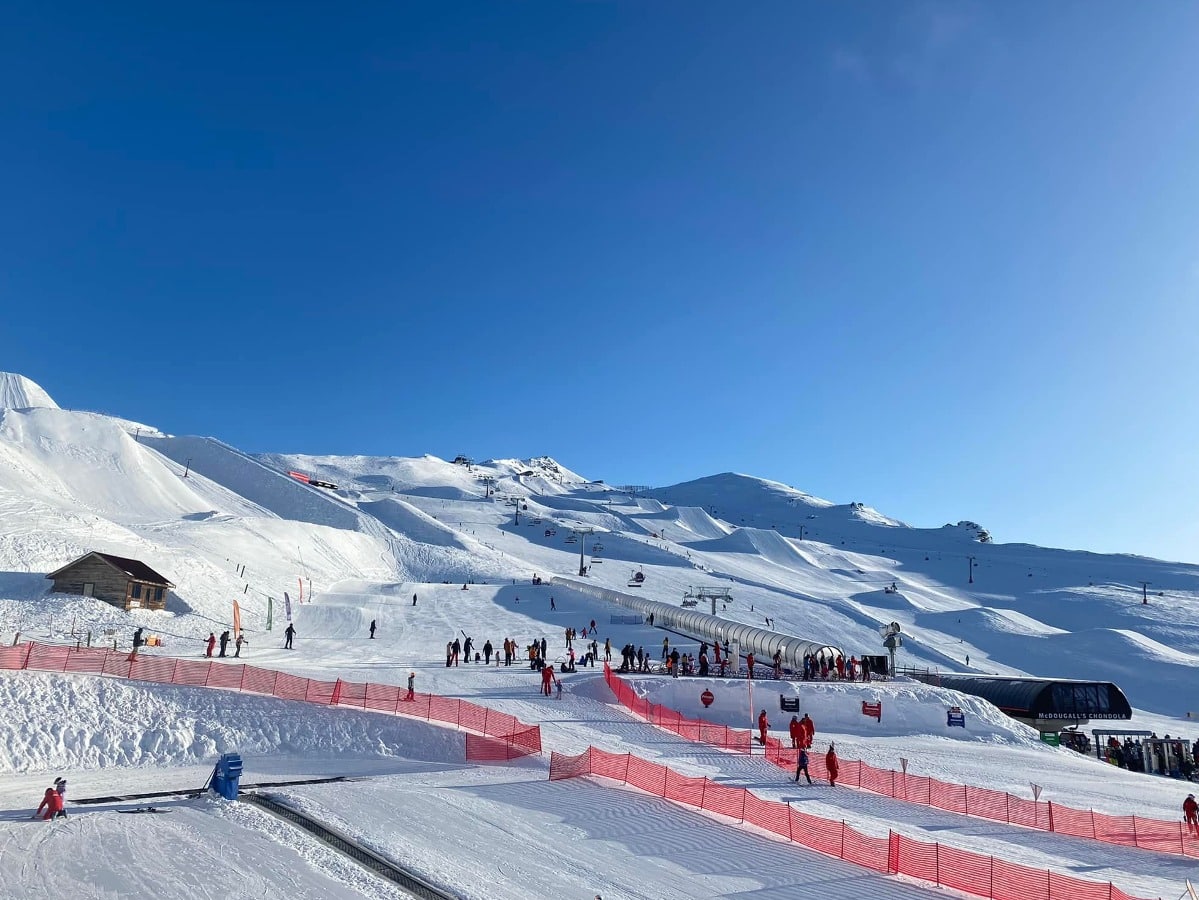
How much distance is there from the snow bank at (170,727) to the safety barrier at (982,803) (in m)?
9.61

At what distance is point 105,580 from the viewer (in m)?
40.1

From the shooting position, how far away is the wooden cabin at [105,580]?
3984 cm

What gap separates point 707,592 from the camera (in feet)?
232

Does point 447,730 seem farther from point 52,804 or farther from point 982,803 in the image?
point 982,803

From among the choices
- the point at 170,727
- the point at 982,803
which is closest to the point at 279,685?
the point at 170,727

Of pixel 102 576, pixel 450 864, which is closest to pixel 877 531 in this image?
pixel 102 576

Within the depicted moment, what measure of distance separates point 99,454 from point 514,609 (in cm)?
6186

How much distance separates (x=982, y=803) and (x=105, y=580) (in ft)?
133

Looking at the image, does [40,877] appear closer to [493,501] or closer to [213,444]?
[213,444]

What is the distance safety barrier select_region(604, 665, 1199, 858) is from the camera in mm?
18297

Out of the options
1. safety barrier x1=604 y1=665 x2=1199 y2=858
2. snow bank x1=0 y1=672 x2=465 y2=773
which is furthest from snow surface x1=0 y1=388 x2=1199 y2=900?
safety barrier x1=604 y1=665 x2=1199 y2=858

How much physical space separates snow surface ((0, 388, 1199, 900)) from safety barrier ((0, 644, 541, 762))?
720mm

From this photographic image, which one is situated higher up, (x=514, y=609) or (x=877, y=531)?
(x=877, y=531)

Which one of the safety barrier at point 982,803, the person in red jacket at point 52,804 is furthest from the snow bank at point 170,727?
the safety barrier at point 982,803
